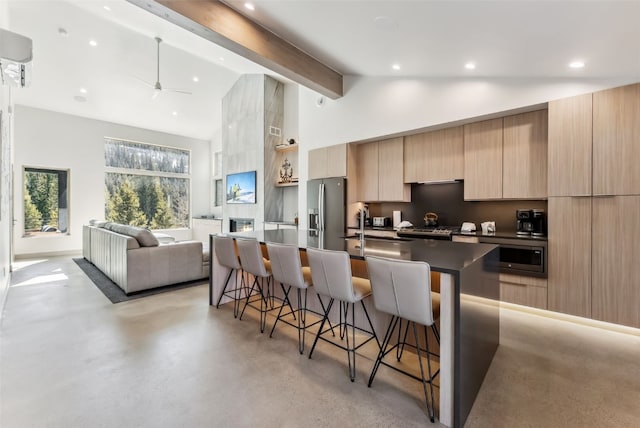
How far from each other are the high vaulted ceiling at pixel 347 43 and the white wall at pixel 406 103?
111mm

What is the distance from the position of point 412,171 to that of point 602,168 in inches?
83.3

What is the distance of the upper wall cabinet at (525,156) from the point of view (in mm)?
3334

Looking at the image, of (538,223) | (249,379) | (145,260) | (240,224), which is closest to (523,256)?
(538,223)

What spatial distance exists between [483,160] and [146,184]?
8.78 m

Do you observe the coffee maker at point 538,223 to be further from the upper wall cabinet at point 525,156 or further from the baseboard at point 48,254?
the baseboard at point 48,254

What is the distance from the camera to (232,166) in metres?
7.90

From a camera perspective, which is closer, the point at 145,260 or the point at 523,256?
the point at 523,256

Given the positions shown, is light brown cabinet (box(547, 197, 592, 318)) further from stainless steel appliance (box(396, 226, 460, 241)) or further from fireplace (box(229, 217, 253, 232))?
fireplace (box(229, 217, 253, 232))

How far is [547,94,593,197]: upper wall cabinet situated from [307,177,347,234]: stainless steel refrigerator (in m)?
2.77

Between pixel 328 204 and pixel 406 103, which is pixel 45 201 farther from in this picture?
pixel 406 103

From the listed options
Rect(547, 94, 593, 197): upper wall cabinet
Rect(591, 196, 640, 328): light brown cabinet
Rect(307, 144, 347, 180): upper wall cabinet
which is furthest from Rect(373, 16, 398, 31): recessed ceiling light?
Rect(591, 196, 640, 328): light brown cabinet

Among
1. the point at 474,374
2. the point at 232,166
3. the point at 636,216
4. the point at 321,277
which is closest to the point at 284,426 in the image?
the point at 321,277

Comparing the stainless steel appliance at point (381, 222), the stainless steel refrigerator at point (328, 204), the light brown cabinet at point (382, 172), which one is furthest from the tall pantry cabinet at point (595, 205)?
the stainless steel refrigerator at point (328, 204)

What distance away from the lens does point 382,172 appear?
478 cm
